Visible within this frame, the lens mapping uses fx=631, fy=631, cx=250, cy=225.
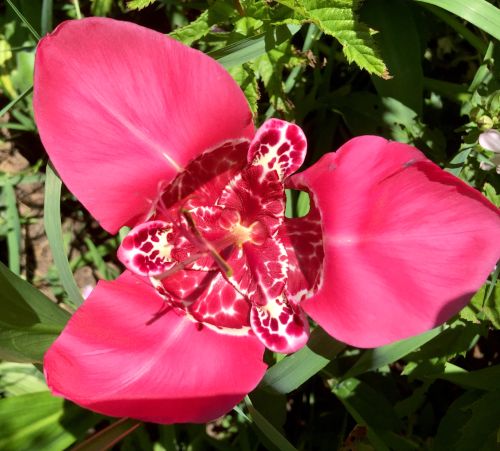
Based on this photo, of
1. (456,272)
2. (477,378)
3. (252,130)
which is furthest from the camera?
→ (477,378)

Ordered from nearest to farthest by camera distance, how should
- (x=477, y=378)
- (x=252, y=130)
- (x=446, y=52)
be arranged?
(x=252, y=130)
(x=477, y=378)
(x=446, y=52)

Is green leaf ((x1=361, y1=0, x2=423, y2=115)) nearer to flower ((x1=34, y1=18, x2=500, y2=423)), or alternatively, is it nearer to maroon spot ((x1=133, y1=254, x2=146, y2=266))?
flower ((x1=34, y1=18, x2=500, y2=423))

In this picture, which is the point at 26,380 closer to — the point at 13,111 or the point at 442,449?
the point at 13,111

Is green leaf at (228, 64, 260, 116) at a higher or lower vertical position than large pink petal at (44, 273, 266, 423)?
Answer: higher

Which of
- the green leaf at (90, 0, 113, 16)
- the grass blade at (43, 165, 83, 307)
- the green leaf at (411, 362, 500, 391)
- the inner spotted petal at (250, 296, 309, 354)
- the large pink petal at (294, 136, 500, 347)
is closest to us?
the large pink petal at (294, 136, 500, 347)

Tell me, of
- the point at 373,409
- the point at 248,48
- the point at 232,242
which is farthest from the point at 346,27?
the point at 373,409

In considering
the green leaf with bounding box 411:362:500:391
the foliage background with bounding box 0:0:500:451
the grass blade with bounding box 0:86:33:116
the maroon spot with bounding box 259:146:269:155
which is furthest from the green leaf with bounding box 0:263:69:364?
the green leaf with bounding box 411:362:500:391

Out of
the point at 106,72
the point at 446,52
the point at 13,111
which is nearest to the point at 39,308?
the point at 106,72

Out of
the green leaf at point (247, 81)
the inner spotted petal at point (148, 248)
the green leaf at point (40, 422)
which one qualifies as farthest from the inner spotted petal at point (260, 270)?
the green leaf at point (40, 422)
